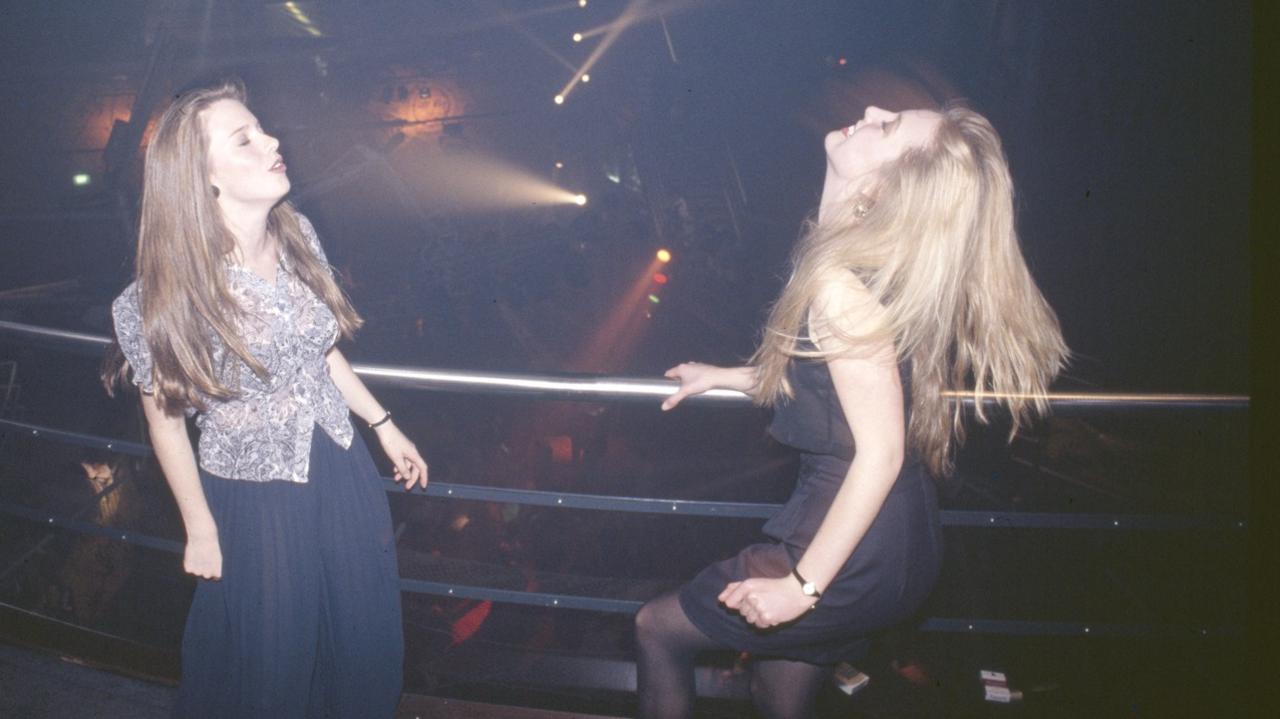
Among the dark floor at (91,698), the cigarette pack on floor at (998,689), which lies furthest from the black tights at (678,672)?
the cigarette pack on floor at (998,689)

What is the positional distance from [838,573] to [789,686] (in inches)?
15.1

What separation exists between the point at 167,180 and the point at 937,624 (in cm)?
247

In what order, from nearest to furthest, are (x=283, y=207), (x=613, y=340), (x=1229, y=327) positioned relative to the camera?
1. (x=283, y=207)
2. (x=1229, y=327)
3. (x=613, y=340)

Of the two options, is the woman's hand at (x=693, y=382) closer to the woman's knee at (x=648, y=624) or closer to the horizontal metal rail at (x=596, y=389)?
the horizontal metal rail at (x=596, y=389)

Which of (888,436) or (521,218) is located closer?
(888,436)

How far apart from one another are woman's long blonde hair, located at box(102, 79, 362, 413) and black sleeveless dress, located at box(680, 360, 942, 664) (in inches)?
49.6

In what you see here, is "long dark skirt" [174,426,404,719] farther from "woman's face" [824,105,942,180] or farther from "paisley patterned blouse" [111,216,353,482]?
"woman's face" [824,105,942,180]

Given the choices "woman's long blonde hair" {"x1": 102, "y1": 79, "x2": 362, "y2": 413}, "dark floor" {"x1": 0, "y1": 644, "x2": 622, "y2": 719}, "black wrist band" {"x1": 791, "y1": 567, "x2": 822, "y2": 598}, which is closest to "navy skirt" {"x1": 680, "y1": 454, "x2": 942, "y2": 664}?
"black wrist band" {"x1": 791, "y1": 567, "x2": 822, "y2": 598}

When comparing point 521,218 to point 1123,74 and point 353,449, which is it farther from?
point 353,449

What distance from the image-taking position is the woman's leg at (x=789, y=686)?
1.57 m

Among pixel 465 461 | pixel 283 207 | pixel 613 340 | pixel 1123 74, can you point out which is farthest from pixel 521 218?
pixel 283 207

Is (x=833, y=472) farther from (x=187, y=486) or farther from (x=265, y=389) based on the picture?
(x=187, y=486)

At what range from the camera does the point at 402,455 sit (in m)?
2.03

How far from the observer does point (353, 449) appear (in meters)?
1.86
